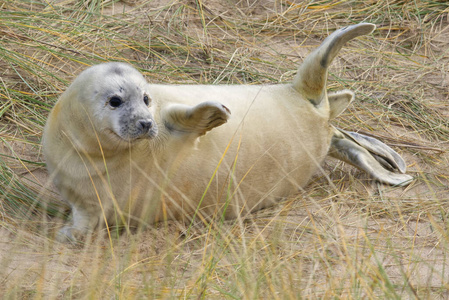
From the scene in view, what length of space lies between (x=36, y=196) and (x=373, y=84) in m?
2.51

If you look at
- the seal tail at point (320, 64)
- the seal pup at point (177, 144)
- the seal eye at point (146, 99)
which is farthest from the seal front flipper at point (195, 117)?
the seal tail at point (320, 64)

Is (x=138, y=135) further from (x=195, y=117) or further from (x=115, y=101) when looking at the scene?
(x=195, y=117)

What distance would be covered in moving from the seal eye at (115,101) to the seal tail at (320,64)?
1185 mm

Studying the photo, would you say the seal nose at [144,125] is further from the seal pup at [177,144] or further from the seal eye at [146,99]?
the seal eye at [146,99]

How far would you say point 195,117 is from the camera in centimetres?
294

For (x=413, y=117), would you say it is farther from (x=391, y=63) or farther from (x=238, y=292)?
(x=238, y=292)

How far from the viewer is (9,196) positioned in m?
3.29

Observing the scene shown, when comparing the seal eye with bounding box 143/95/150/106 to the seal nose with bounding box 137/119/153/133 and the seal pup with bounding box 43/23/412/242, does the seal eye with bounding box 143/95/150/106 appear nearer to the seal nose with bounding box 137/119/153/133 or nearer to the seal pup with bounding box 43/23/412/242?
the seal pup with bounding box 43/23/412/242

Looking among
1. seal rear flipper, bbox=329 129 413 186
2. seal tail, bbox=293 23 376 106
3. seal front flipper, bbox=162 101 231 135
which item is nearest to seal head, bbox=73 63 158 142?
seal front flipper, bbox=162 101 231 135

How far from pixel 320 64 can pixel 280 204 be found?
0.78m

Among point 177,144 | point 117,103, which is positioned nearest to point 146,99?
point 117,103

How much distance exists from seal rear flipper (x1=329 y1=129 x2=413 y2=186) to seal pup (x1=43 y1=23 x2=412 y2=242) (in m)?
0.05

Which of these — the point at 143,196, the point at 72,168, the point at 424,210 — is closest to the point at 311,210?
the point at 424,210

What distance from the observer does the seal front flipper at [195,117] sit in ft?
9.37
